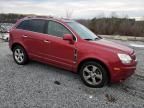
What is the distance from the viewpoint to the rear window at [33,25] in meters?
6.73

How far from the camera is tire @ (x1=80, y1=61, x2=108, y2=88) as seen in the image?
5.46m

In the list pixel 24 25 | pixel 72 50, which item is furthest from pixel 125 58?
pixel 24 25

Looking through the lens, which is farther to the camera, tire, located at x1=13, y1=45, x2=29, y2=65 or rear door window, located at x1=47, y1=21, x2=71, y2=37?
tire, located at x1=13, y1=45, x2=29, y2=65

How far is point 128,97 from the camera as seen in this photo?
16.6 ft

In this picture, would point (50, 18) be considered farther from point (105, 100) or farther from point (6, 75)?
point (105, 100)

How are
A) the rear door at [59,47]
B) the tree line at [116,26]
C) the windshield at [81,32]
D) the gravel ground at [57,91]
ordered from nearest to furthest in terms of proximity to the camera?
1. the gravel ground at [57,91]
2. the rear door at [59,47]
3. the windshield at [81,32]
4. the tree line at [116,26]

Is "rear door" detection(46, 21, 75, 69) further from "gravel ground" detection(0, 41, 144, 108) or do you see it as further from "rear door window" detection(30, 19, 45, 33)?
"gravel ground" detection(0, 41, 144, 108)

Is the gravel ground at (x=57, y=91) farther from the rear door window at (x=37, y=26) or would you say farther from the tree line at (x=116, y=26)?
the tree line at (x=116, y=26)

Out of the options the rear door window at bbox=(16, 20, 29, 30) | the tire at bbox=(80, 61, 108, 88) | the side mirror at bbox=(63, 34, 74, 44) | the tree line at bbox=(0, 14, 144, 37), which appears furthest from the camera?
the tree line at bbox=(0, 14, 144, 37)

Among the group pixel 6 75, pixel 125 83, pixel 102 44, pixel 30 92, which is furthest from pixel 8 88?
pixel 125 83

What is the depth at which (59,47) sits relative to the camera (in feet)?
19.9

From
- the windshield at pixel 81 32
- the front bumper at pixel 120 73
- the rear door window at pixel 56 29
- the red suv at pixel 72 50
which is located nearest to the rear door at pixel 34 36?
the red suv at pixel 72 50

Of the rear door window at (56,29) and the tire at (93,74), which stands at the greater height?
the rear door window at (56,29)

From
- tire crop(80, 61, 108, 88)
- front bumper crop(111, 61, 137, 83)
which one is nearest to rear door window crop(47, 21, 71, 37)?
tire crop(80, 61, 108, 88)
